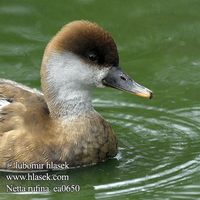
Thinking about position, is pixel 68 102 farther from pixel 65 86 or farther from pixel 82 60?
pixel 82 60

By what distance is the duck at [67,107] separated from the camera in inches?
348

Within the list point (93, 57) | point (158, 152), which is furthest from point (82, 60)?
point (158, 152)

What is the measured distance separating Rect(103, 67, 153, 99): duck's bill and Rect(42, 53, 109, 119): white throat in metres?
0.06

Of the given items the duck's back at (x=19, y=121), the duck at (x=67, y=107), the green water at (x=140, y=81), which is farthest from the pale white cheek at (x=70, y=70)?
the green water at (x=140, y=81)

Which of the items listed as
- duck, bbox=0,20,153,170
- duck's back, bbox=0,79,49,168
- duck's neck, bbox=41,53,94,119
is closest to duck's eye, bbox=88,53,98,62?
duck, bbox=0,20,153,170

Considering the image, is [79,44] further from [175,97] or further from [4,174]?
[175,97]

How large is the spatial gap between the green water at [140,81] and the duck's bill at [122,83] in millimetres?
587

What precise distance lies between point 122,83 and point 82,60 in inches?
18.6

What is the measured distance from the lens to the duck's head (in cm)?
881

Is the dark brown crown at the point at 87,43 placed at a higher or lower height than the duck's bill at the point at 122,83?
higher

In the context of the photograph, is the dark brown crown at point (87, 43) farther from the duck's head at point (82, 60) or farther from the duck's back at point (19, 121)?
the duck's back at point (19, 121)

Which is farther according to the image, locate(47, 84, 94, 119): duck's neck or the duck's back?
locate(47, 84, 94, 119): duck's neck

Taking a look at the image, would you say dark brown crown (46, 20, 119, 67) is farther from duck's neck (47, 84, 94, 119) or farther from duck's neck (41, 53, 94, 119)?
duck's neck (47, 84, 94, 119)

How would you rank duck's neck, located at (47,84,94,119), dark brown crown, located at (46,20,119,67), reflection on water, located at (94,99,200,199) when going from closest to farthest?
1. reflection on water, located at (94,99,200,199)
2. dark brown crown, located at (46,20,119,67)
3. duck's neck, located at (47,84,94,119)
